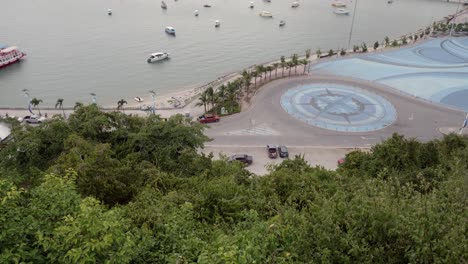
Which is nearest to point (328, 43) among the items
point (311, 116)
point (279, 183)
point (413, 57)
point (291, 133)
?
point (413, 57)

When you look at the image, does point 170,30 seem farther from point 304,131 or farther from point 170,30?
point 304,131

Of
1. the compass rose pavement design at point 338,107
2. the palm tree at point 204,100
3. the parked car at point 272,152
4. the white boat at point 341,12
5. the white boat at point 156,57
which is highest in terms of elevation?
the white boat at point 341,12

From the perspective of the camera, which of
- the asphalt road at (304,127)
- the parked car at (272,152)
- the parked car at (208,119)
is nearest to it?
the parked car at (272,152)

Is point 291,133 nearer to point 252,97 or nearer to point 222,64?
point 252,97

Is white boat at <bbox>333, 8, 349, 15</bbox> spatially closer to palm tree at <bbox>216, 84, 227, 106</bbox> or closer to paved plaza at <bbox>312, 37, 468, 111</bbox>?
paved plaza at <bbox>312, 37, 468, 111</bbox>

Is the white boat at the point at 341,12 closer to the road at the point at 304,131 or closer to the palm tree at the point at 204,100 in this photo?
the road at the point at 304,131

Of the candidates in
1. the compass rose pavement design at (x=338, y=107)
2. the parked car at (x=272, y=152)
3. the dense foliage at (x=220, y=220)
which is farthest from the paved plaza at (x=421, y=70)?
the dense foliage at (x=220, y=220)

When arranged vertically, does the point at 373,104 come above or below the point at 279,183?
below

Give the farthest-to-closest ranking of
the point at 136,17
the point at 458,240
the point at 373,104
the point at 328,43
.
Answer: the point at 136,17
the point at 328,43
the point at 373,104
the point at 458,240

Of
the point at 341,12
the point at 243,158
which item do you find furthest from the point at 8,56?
the point at 341,12
